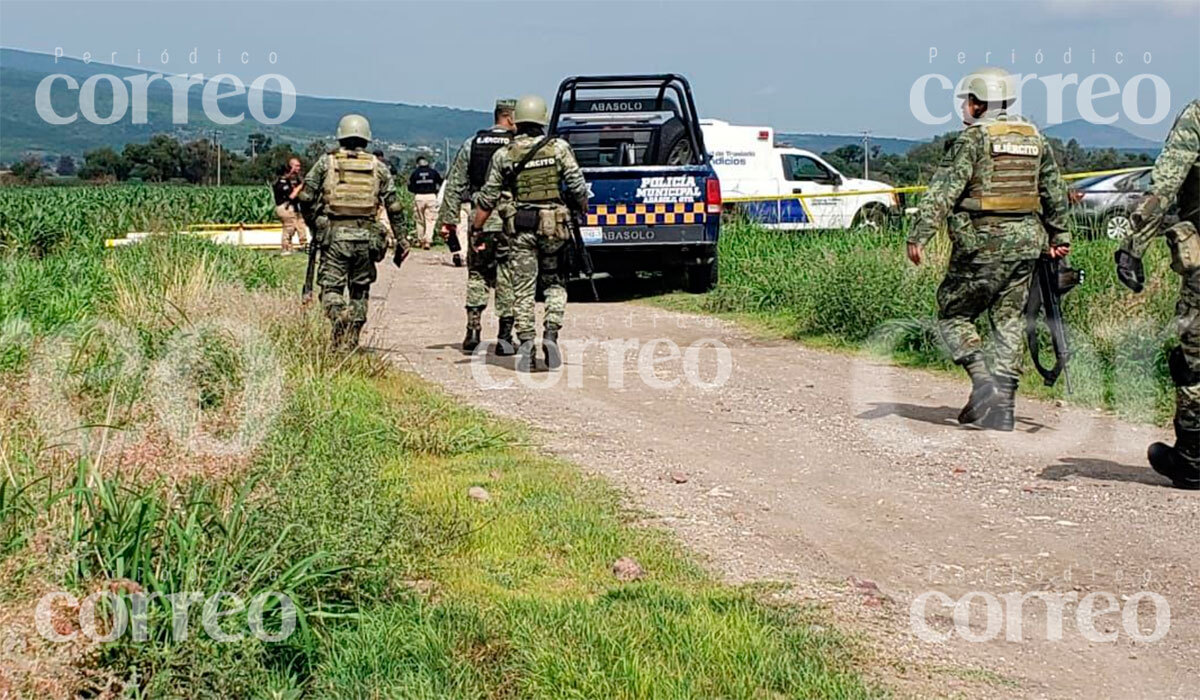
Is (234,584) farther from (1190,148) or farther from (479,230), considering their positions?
(479,230)

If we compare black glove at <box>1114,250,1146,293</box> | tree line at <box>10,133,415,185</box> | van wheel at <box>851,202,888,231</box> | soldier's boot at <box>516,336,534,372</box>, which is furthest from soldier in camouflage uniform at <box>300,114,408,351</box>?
tree line at <box>10,133,415,185</box>

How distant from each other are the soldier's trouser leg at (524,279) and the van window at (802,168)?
635 inches

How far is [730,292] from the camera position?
14.9 m

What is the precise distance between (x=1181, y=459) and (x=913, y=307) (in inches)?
193

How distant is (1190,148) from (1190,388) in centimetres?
109

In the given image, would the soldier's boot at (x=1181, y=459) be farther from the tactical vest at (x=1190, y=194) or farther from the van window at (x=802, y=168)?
the van window at (x=802, y=168)

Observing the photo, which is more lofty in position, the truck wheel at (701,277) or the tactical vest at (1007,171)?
the tactical vest at (1007,171)

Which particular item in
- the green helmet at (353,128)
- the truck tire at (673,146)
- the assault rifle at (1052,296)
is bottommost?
the assault rifle at (1052,296)

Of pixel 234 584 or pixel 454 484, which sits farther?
pixel 454 484

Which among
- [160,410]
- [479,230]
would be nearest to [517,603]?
[160,410]

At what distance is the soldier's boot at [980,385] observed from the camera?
8.25 m

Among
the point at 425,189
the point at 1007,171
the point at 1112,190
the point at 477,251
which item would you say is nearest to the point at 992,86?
the point at 1007,171

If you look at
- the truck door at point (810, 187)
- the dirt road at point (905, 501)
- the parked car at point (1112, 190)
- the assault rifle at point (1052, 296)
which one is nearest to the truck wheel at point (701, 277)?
the parked car at point (1112, 190)

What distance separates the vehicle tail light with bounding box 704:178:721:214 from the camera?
15227 mm
